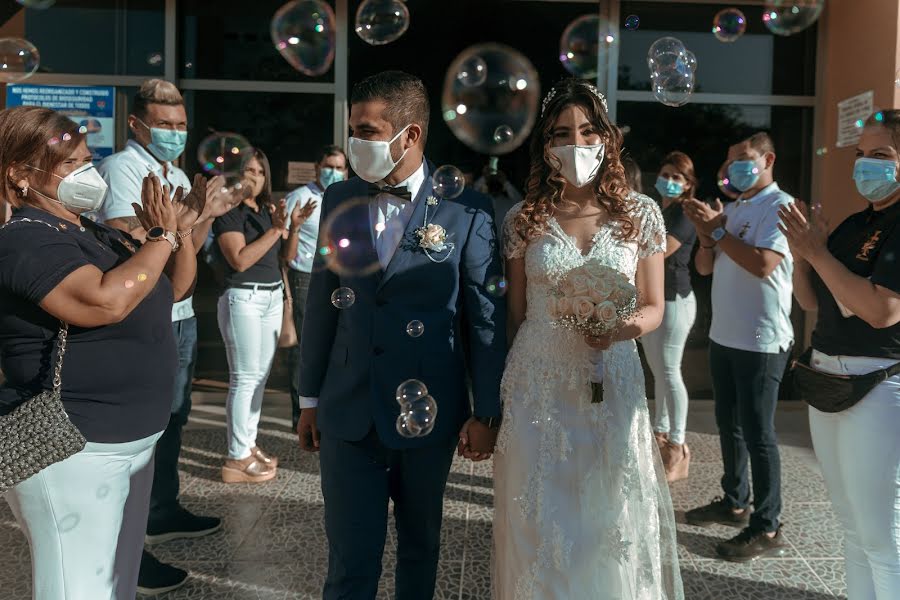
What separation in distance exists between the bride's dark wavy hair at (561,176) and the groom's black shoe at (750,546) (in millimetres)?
2009

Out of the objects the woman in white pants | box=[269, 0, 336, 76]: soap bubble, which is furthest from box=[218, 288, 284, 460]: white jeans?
box=[269, 0, 336, 76]: soap bubble

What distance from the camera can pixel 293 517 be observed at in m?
4.20

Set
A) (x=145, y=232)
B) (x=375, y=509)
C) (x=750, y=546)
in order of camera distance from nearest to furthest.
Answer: (x=375, y=509)
(x=145, y=232)
(x=750, y=546)

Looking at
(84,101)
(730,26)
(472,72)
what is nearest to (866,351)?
(472,72)

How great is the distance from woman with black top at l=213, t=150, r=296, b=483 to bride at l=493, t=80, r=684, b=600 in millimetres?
2341

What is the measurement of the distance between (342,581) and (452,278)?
1.08 meters

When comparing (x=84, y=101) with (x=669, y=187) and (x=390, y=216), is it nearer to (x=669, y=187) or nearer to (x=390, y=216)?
(x=669, y=187)

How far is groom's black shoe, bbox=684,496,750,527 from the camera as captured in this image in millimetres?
4121

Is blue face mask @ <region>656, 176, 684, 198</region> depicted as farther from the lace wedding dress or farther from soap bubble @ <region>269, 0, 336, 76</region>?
soap bubble @ <region>269, 0, 336, 76</region>

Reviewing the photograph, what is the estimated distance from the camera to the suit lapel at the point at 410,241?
92.8 inches

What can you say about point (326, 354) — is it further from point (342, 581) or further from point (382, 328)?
point (342, 581)

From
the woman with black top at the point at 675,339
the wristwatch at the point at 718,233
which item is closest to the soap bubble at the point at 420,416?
the wristwatch at the point at 718,233

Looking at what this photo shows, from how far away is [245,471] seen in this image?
4.79 metres

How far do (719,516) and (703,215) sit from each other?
182 centimetres
